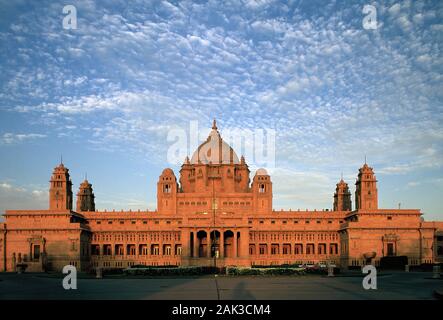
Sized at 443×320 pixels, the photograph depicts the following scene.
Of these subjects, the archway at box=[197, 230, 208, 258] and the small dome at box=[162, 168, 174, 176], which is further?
the small dome at box=[162, 168, 174, 176]

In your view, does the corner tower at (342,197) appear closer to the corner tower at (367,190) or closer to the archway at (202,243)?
the corner tower at (367,190)

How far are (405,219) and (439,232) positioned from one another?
1314 centimetres

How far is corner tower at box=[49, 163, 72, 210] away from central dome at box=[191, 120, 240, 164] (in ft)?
96.0

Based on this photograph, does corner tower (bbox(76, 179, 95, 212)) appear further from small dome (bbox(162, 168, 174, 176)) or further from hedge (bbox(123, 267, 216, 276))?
hedge (bbox(123, 267, 216, 276))

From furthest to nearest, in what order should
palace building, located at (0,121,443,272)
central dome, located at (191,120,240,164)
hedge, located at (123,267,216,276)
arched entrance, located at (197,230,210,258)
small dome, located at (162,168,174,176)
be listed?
1. central dome, located at (191,120,240,164)
2. small dome, located at (162,168,174,176)
3. arched entrance, located at (197,230,210,258)
4. palace building, located at (0,121,443,272)
5. hedge, located at (123,267,216,276)

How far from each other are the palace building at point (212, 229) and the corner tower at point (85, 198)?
0.33 metres

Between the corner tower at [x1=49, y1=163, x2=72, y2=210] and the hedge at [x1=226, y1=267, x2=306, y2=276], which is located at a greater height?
the corner tower at [x1=49, y1=163, x2=72, y2=210]

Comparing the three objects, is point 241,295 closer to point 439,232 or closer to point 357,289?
point 357,289

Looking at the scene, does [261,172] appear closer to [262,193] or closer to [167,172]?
[262,193]

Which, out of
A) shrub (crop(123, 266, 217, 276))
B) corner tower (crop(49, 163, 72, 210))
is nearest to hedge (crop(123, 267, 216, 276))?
shrub (crop(123, 266, 217, 276))

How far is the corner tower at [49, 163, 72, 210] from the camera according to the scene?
10888cm

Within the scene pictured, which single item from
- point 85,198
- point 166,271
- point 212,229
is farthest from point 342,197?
point 166,271
